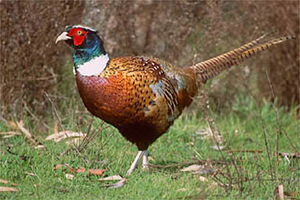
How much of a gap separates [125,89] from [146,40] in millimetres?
3024

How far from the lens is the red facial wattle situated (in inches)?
157

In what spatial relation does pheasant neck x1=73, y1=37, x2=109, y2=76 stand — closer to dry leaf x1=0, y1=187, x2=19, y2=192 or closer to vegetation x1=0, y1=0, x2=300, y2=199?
vegetation x1=0, y1=0, x2=300, y2=199

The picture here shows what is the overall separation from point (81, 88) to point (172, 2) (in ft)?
9.70

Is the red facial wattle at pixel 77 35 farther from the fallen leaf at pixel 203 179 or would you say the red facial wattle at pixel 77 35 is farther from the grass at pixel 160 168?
the fallen leaf at pixel 203 179

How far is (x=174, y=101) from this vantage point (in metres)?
4.39

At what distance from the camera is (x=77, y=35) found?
4.00m

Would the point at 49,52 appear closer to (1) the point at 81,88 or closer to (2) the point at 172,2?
(2) the point at 172,2

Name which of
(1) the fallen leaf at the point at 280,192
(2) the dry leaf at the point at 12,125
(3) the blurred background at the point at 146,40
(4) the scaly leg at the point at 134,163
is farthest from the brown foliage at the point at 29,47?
(1) the fallen leaf at the point at 280,192

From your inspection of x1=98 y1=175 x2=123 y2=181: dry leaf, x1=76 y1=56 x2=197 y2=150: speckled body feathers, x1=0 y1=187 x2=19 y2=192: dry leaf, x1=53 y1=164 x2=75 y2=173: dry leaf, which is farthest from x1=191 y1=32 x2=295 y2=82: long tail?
x1=0 y1=187 x2=19 y2=192: dry leaf

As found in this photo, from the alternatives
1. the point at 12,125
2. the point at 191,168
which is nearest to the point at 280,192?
the point at 191,168

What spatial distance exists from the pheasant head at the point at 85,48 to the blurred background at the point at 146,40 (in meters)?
1.64

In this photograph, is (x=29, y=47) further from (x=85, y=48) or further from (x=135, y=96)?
(x=135, y=96)

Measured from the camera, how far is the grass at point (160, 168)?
3569mm

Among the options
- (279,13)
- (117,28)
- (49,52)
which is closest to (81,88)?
(49,52)
